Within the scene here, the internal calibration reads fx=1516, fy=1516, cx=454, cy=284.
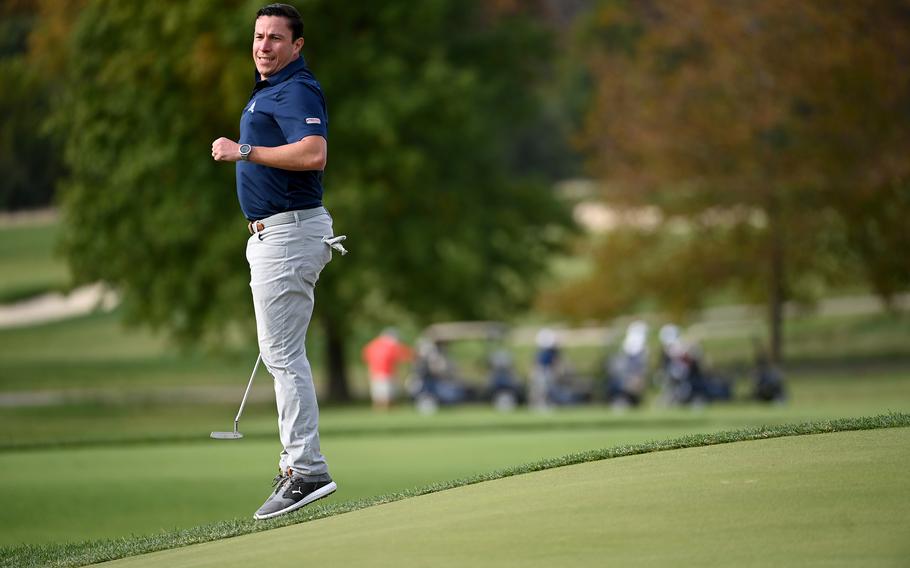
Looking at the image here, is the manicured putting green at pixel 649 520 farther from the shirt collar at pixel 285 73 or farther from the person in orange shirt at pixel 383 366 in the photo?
the person in orange shirt at pixel 383 366

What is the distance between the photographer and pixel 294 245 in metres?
6.98

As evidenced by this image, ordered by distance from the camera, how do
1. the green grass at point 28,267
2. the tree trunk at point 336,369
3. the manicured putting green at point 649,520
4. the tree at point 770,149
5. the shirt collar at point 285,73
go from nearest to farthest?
the manicured putting green at point 649,520
the shirt collar at point 285,73
the tree trunk at point 336,369
the tree at point 770,149
the green grass at point 28,267

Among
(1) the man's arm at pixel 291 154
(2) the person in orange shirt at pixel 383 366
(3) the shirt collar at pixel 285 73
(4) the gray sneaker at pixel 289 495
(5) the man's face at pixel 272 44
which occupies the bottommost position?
(4) the gray sneaker at pixel 289 495

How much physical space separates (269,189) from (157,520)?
3.36 meters

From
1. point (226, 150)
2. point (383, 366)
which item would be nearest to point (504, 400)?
point (383, 366)

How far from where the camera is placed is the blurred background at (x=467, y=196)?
29.2 m

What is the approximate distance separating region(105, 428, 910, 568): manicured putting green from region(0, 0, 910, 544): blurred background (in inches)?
621

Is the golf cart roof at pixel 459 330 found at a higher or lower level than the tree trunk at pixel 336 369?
higher

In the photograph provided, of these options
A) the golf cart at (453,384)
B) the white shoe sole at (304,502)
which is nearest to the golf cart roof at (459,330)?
the golf cart at (453,384)

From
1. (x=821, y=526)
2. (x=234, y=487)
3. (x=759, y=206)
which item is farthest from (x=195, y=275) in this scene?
(x=821, y=526)

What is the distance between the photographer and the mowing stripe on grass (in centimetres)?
675

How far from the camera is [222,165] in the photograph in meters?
30.2

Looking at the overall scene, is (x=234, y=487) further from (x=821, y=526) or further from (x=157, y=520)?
(x=821, y=526)

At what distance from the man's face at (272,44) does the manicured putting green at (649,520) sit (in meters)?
2.11
